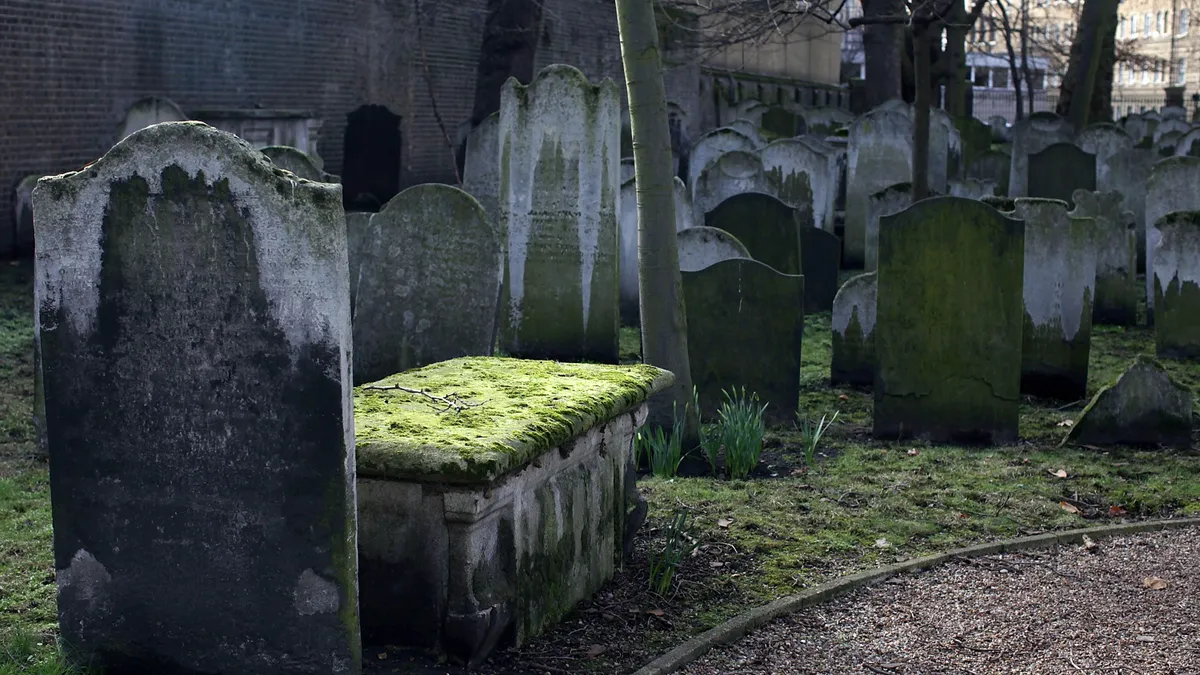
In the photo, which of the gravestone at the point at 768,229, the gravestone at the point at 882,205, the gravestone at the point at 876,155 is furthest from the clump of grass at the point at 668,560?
the gravestone at the point at 876,155

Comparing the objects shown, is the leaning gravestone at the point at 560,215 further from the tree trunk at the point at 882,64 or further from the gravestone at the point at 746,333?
the tree trunk at the point at 882,64

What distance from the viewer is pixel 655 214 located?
689cm

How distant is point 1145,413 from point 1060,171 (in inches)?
349

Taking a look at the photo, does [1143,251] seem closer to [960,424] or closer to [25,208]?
[960,424]

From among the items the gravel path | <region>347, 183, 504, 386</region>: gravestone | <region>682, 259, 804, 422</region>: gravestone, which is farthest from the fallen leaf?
<region>347, 183, 504, 386</region>: gravestone

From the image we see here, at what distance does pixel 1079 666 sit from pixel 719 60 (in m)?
35.0

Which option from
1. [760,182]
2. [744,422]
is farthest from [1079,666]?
[760,182]

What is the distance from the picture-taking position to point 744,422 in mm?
6832

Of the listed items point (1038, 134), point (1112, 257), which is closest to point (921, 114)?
point (1112, 257)

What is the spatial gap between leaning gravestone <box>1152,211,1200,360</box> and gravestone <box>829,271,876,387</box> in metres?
2.50

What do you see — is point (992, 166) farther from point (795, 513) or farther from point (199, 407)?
point (199, 407)

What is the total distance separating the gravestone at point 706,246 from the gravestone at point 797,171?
5509mm

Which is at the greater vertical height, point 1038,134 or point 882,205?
point 1038,134

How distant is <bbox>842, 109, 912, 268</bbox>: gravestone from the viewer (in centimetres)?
1598
